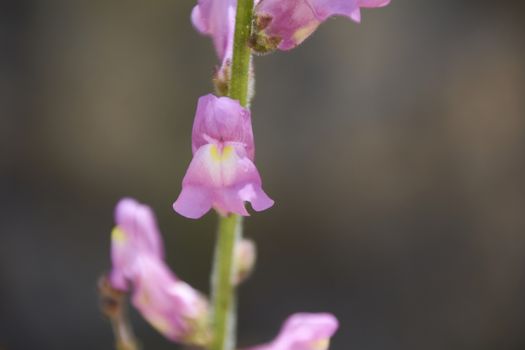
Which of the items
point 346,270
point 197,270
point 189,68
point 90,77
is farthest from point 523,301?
point 90,77

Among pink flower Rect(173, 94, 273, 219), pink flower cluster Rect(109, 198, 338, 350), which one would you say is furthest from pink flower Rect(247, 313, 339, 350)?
pink flower Rect(173, 94, 273, 219)

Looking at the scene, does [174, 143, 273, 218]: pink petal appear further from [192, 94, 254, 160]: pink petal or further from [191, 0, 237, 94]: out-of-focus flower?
[191, 0, 237, 94]: out-of-focus flower

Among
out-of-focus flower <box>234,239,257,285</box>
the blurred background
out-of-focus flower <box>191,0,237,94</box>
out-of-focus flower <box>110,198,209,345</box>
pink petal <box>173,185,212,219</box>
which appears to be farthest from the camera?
the blurred background

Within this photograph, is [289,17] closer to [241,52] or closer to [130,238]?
[241,52]

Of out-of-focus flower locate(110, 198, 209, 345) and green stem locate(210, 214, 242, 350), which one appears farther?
out-of-focus flower locate(110, 198, 209, 345)

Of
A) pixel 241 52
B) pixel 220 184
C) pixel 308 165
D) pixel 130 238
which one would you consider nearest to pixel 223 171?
pixel 220 184

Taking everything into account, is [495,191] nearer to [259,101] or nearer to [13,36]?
[259,101]
